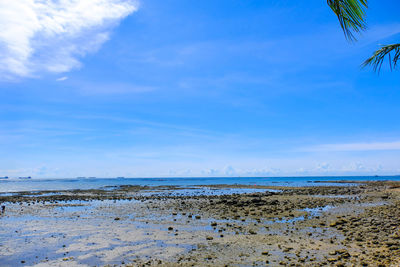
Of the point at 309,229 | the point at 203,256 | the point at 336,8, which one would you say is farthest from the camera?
the point at 309,229

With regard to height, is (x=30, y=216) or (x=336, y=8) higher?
(x=336, y=8)

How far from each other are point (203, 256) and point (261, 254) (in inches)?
104

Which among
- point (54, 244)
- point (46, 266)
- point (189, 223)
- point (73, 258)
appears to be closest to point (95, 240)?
point (54, 244)

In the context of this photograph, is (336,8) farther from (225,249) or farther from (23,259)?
(23,259)

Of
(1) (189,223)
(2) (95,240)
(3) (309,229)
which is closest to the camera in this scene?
(2) (95,240)

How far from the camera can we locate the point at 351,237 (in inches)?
567

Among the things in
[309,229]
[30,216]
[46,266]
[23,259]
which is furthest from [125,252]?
[30,216]

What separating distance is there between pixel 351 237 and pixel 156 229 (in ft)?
39.1

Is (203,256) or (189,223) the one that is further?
(189,223)

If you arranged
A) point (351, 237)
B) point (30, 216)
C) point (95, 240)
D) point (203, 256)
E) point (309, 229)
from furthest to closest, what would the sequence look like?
point (30, 216)
point (309, 229)
point (95, 240)
point (351, 237)
point (203, 256)

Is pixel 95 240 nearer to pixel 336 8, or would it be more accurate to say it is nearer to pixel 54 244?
pixel 54 244

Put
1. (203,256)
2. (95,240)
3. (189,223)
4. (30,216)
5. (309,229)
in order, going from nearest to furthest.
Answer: (203,256) → (95,240) → (309,229) → (189,223) → (30,216)

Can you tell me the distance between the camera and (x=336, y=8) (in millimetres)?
3881

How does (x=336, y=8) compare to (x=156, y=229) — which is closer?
(x=336, y=8)
